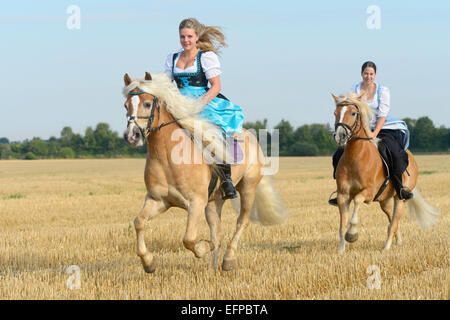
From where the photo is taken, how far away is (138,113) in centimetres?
532

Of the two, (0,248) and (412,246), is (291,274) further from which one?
(0,248)

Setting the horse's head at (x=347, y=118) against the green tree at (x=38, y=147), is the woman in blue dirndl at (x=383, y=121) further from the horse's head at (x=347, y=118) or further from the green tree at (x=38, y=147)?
the green tree at (x=38, y=147)

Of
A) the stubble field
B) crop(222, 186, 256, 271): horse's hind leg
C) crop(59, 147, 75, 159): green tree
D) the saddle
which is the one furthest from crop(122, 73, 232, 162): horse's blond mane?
crop(59, 147, 75, 159): green tree

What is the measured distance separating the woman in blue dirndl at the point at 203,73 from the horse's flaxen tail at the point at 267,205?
4.73 ft

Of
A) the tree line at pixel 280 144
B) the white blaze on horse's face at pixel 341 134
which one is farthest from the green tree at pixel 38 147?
the white blaze on horse's face at pixel 341 134

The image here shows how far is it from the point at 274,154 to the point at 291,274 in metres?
2.68

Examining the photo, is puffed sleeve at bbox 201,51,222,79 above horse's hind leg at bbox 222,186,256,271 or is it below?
above

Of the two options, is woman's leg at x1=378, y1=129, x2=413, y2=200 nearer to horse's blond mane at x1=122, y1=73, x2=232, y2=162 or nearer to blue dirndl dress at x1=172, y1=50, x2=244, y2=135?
blue dirndl dress at x1=172, y1=50, x2=244, y2=135

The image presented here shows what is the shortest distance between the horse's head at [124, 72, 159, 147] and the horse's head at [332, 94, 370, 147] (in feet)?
10.2

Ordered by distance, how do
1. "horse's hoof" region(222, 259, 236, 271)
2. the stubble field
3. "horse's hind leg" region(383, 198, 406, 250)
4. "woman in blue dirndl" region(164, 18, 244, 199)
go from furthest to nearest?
1. "horse's hind leg" region(383, 198, 406, 250)
2. "horse's hoof" region(222, 259, 236, 271)
3. "woman in blue dirndl" region(164, 18, 244, 199)
4. the stubble field

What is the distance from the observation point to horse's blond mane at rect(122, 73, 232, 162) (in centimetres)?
548

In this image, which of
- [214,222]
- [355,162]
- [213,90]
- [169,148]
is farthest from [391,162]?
[169,148]

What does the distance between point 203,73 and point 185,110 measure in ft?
2.11

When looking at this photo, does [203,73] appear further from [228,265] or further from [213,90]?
[228,265]
